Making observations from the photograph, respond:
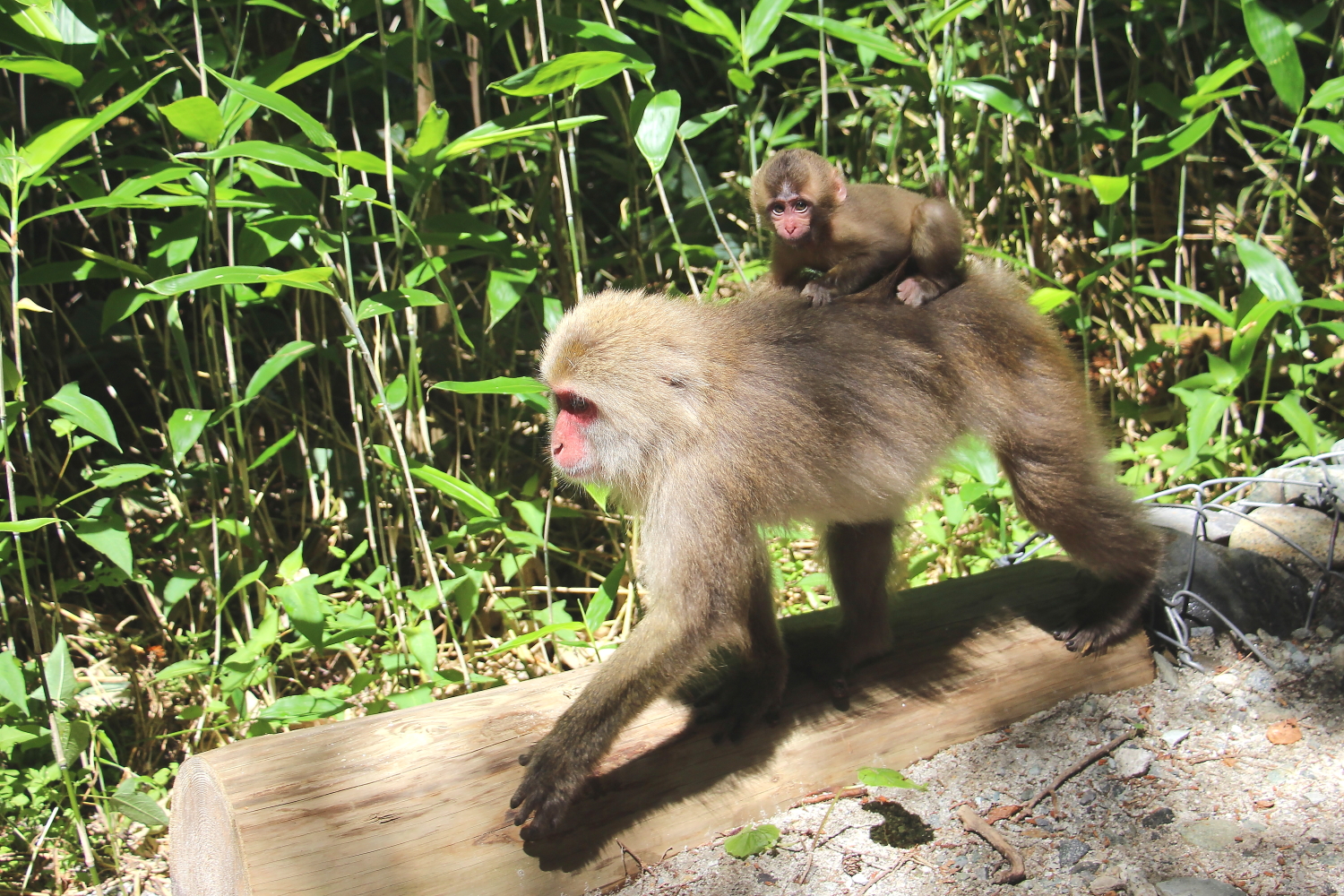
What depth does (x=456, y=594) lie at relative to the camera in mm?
3973

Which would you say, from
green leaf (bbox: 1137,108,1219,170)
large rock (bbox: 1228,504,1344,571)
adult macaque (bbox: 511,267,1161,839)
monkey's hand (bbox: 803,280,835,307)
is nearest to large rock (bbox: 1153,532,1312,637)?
large rock (bbox: 1228,504,1344,571)

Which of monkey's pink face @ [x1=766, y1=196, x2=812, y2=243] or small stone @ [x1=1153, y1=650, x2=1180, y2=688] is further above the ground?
monkey's pink face @ [x1=766, y1=196, x2=812, y2=243]

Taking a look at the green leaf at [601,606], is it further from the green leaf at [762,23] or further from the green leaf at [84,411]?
the green leaf at [762,23]

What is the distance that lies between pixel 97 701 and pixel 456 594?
57.4 inches

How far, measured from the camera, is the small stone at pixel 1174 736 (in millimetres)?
3264

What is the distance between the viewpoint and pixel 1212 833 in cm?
283

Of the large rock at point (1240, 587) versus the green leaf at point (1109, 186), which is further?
the green leaf at point (1109, 186)

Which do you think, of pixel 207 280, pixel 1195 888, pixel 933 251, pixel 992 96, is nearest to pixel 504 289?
pixel 207 280

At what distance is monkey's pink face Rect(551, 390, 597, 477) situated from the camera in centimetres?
298

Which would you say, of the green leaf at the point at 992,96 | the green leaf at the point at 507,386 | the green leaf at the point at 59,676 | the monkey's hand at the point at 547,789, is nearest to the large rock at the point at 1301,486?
the green leaf at the point at 992,96

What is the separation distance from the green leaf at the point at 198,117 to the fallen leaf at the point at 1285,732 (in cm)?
372

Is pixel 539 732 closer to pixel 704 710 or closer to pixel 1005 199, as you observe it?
pixel 704 710

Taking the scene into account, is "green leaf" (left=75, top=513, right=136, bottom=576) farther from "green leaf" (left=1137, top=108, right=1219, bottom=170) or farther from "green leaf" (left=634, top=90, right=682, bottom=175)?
"green leaf" (left=1137, top=108, right=1219, bottom=170)

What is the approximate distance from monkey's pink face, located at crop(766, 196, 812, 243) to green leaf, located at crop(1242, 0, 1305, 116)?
203cm
